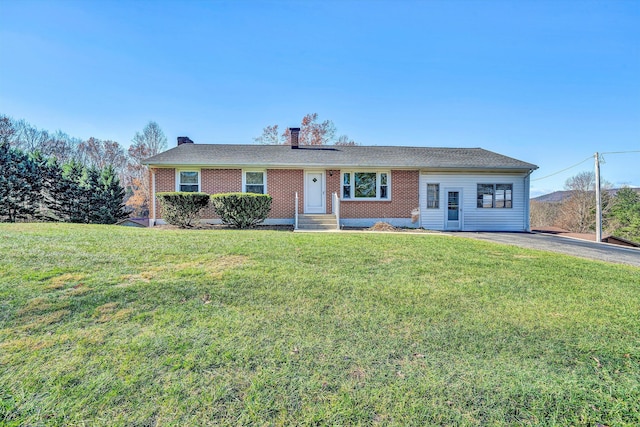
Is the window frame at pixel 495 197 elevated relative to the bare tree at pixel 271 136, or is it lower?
lower

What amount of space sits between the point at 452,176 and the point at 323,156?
21.3 feet

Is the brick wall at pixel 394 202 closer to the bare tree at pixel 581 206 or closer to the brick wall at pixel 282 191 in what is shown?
the brick wall at pixel 282 191

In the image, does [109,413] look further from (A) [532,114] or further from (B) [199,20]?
(A) [532,114]

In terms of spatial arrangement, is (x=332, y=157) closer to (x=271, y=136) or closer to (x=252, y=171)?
(x=252, y=171)

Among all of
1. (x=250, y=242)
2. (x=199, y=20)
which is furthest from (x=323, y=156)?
(x=250, y=242)

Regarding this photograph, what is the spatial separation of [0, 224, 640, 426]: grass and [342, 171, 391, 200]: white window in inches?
343

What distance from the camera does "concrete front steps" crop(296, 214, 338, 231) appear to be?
12.6m

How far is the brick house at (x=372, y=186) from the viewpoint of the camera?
13.5m

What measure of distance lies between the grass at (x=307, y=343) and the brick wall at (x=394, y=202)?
333 inches

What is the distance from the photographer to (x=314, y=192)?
1391 centimetres

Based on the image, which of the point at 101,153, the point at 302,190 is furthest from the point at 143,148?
the point at 302,190

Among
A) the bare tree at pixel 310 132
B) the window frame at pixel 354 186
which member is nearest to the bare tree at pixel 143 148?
the bare tree at pixel 310 132

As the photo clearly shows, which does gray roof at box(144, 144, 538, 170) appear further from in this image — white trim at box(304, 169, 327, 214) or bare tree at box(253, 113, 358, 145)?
bare tree at box(253, 113, 358, 145)

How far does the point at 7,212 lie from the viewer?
43.9ft
